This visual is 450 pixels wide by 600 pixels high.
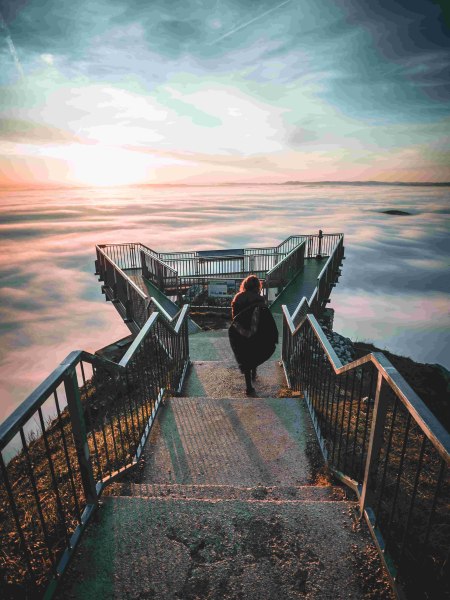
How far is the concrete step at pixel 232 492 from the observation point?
311 cm

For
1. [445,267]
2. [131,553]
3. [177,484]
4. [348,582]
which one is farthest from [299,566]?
[445,267]

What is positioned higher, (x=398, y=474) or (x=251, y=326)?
(x=398, y=474)

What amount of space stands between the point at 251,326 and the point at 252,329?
49 millimetres

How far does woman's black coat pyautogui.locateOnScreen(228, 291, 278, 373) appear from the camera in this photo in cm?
554

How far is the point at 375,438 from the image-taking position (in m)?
2.44

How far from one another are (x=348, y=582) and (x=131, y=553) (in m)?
1.29

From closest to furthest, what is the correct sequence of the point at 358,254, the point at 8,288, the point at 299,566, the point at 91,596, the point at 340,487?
the point at 91,596 < the point at 299,566 < the point at 340,487 < the point at 8,288 < the point at 358,254

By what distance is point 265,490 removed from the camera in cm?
328

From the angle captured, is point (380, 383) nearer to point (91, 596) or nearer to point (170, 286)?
point (91, 596)

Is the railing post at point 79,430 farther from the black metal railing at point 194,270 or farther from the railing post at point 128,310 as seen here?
the railing post at point 128,310

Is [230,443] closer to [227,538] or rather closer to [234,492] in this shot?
[234,492]

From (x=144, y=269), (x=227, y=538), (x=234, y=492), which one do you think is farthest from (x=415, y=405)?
(x=144, y=269)

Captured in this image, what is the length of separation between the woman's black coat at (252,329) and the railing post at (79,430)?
3.35 meters

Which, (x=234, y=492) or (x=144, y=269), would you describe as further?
(x=144, y=269)
